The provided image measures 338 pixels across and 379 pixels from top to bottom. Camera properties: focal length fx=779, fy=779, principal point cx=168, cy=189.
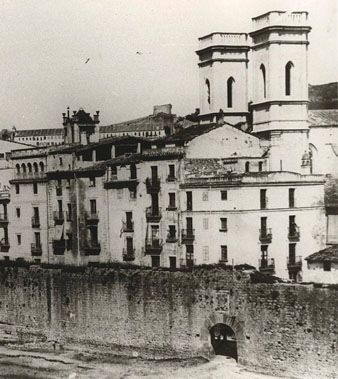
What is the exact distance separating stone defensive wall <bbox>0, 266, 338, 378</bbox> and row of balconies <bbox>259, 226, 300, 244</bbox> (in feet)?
8.27

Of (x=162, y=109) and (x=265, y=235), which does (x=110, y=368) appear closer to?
(x=265, y=235)

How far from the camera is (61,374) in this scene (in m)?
23.8

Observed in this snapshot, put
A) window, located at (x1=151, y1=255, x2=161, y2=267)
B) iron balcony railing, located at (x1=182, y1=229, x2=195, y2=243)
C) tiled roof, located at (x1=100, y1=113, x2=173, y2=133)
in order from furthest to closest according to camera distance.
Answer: tiled roof, located at (x1=100, y1=113, x2=173, y2=133), window, located at (x1=151, y1=255, x2=161, y2=267), iron balcony railing, located at (x1=182, y1=229, x2=195, y2=243)

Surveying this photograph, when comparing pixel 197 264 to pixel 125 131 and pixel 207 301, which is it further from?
pixel 125 131

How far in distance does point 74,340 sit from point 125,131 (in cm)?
1066

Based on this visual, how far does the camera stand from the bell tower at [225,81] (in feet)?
99.6

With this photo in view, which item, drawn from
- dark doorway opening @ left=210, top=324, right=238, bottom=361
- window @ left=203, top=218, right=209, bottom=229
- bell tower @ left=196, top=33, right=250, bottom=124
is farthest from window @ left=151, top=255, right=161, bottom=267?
bell tower @ left=196, top=33, right=250, bottom=124

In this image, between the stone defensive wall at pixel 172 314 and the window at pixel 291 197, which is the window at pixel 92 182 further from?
the window at pixel 291 197

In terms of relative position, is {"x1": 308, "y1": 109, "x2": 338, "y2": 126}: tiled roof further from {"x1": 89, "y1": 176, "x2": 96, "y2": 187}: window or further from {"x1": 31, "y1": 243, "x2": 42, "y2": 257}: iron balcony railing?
{"x1": 31, "y1": 243, "x2": 42, "y2": 257}: iron balcony railing

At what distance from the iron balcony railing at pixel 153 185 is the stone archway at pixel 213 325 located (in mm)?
6439

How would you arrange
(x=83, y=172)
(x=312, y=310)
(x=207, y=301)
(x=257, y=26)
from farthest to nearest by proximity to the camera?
(x=83, y=172) → (x=257, y=26) → (x=207, y=301) → (x=312, y=310)

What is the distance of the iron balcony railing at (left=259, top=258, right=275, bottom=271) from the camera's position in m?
26.3

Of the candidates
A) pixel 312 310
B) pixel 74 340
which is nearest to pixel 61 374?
pixel 74 340

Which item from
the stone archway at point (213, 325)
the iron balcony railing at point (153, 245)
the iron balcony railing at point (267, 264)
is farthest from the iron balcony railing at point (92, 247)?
the stone archway at point (213, 325)
